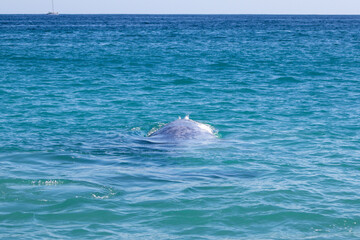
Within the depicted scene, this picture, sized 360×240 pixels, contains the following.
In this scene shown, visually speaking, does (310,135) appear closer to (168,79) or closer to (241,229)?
(241,229)

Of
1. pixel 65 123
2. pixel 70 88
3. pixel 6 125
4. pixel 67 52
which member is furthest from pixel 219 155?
pixel 67 52

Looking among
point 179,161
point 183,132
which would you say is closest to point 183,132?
point 183,132

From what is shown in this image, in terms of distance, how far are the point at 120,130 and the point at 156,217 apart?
7.70m

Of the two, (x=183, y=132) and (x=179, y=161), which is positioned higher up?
(x=183, y=132)

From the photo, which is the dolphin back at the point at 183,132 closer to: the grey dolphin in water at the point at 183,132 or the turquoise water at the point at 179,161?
the grey dolphin in water at the point at 183,132

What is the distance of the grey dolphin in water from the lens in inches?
560

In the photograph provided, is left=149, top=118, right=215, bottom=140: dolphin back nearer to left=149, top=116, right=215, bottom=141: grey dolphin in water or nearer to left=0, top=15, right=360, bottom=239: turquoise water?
left=149, top=116, right=215, bottom=141: grey dolphin in water

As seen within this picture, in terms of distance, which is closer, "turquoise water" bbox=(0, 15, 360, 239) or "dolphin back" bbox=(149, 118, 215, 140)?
"turquoise water" bbox=(0, 15, 360, 239)

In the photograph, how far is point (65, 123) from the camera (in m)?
17.2

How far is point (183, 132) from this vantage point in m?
14.5

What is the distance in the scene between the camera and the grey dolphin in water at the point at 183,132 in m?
14.2

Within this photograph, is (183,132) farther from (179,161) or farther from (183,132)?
(179,161)

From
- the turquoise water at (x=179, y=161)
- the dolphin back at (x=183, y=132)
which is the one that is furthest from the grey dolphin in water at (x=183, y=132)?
the turquoise water at (x=179, y=161)

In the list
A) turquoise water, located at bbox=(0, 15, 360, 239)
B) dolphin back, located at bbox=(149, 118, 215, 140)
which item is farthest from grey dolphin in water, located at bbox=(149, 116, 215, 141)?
turquoise water, located at bbox=(0, 15, 360, 239)
